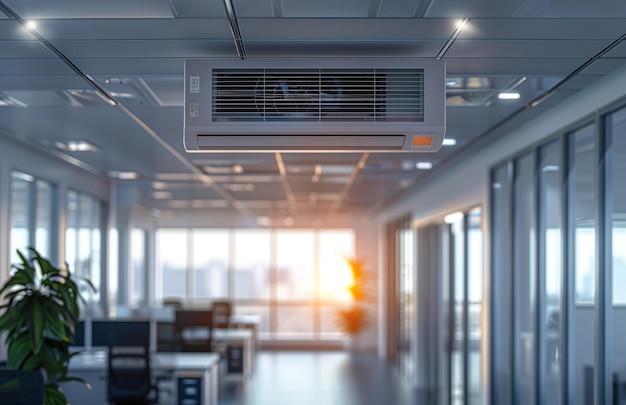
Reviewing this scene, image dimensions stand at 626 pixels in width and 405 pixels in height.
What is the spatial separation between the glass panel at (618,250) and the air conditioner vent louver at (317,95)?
48.5 inches

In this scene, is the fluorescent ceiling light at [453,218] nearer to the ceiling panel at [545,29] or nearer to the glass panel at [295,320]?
the ceiling panel at [545,29]

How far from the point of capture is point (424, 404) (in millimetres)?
10172

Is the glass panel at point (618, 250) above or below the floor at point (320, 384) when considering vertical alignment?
above

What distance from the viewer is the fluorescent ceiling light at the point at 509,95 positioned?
4.82 meters

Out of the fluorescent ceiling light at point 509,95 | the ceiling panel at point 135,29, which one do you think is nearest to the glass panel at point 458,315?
the fluorescent ceiling light at point 509,95

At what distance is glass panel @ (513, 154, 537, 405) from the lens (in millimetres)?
6059

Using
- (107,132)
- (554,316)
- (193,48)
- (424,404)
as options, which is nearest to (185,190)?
(424,404)

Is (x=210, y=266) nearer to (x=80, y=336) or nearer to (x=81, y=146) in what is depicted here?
(x=80, y=336)

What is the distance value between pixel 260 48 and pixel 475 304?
466cm

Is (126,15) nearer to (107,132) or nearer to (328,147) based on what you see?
(328,147)

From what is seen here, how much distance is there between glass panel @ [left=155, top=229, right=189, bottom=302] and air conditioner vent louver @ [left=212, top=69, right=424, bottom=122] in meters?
14.9

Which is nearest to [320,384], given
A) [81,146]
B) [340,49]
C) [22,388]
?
[81,146]

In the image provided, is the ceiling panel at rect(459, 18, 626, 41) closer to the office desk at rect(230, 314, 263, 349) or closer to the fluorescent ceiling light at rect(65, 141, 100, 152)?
the fluorescent ceiling light at rect(65, 141, 100, 152)

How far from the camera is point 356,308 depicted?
16922 millimetres
